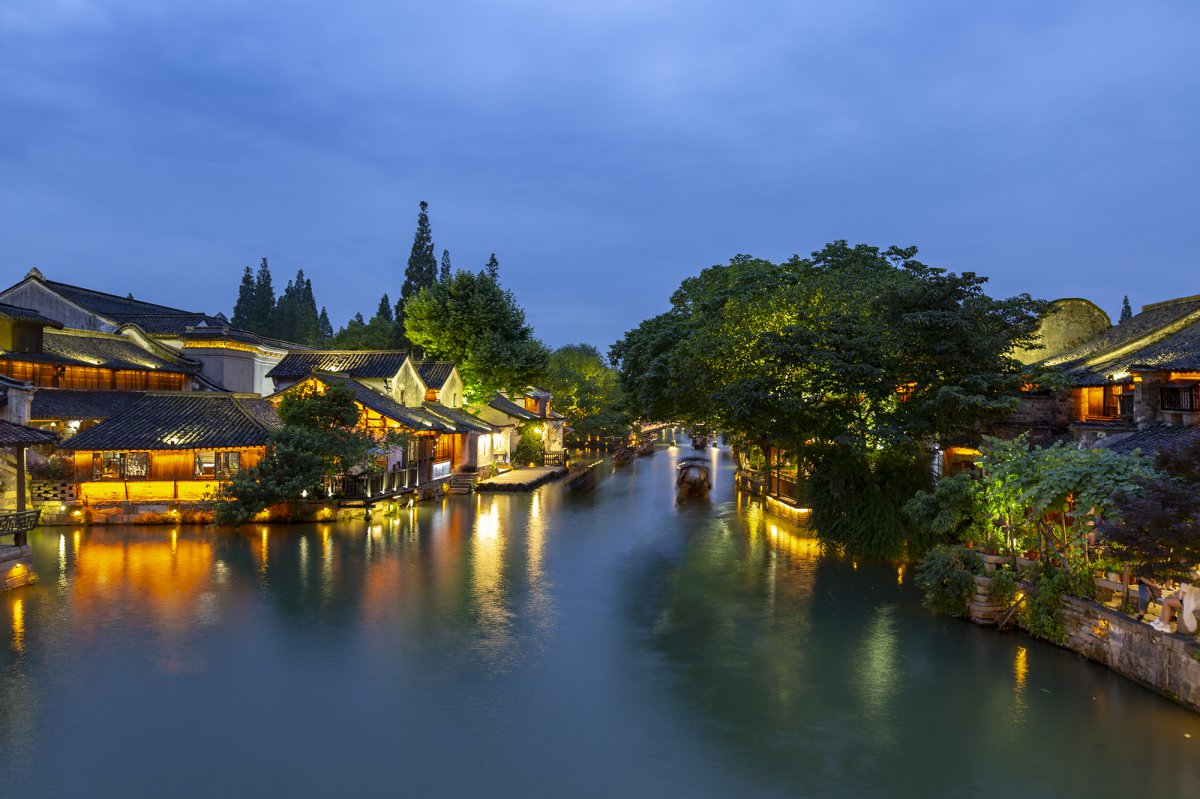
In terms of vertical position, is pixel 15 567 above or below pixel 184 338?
below

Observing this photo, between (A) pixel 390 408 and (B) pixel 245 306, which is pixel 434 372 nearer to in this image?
(A) pixel 390 408

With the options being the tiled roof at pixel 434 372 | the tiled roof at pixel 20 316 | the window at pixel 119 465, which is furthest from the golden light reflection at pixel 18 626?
the tiled roof at pixel 434 372

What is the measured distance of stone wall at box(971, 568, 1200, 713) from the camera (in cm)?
1227

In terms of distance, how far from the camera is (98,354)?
131 feet

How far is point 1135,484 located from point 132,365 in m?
45.1

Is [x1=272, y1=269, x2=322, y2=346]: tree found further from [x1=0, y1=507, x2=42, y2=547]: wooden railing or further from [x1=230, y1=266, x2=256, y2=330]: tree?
[x1=0, y1=507, x2=42, y2=547]: wooden railing

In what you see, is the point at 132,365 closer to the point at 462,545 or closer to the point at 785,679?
the point at 462,545

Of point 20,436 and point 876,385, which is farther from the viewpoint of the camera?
point 876,385

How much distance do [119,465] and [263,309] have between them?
64.8 metres

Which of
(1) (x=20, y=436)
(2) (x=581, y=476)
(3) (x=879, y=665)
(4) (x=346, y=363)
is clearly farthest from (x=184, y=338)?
(3) (x=879, y=665)

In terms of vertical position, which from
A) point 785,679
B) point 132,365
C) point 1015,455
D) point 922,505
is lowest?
point 785,679

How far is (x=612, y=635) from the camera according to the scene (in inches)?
666

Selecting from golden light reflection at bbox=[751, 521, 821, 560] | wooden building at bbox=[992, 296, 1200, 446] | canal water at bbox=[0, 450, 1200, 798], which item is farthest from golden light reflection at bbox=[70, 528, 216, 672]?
wooden building at bbox=[992, 296, 1200, 446]

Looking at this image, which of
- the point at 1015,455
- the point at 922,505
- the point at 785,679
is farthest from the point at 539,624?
the point at 1015,455
